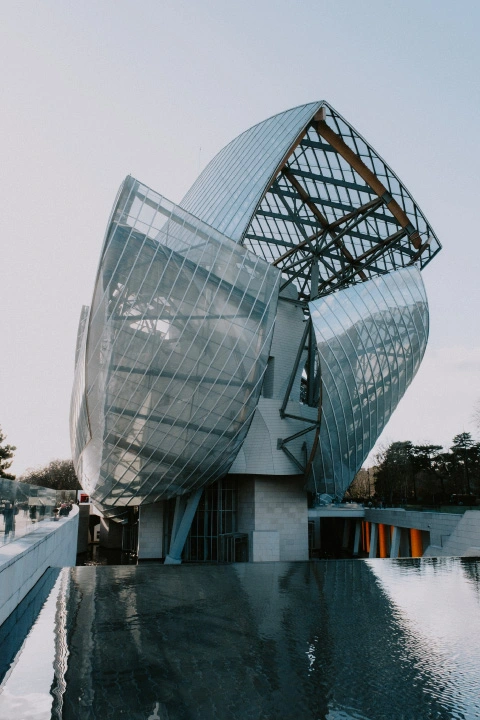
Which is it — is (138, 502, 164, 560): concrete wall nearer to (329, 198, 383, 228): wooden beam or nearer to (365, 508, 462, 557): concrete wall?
(365, 508, 462, 557): concrete wall

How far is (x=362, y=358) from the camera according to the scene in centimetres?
2628

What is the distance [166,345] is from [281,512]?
1520 cm

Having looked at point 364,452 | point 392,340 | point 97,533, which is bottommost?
point 97,533

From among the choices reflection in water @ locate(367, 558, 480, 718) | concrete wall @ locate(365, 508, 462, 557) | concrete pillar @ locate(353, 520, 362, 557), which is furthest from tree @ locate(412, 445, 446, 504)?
reflection in water @ locate(367, 558, 480, 718)

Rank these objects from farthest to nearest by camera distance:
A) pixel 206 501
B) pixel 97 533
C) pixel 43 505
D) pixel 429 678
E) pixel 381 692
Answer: pixel 97 533
pixel 206 501
pixel 43 505
pixel 429 678
pixel 381 692

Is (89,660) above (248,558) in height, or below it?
above

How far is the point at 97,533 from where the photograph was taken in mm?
53250

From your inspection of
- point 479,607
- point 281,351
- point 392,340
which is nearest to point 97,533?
point 281,351

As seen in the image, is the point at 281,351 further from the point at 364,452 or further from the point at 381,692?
the point at 381,692

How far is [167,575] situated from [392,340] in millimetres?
20100

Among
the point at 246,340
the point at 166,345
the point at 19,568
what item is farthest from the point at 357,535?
the point at 19,568

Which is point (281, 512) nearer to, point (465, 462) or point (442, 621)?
point (442, 621)

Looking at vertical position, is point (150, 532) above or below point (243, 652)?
below

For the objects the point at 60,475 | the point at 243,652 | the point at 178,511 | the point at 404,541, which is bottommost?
the point at 404,541
